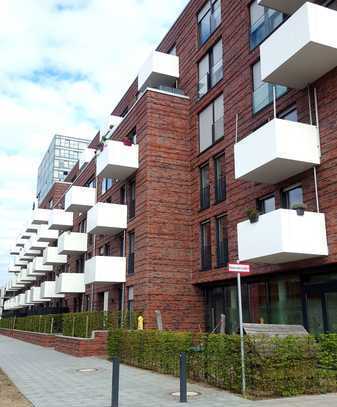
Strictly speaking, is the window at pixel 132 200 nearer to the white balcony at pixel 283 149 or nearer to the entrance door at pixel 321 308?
the white balcony at pixel 283 149

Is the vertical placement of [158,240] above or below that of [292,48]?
below

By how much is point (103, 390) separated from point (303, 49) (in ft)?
33.3

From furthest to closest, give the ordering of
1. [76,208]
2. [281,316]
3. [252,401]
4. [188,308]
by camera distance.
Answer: [76,208]
[188,308]
[281,316]
[252,401]

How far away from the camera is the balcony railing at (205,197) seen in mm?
20891

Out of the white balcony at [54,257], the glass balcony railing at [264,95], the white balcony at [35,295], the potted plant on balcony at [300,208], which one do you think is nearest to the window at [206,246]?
the glass balcony railing at [264,95]

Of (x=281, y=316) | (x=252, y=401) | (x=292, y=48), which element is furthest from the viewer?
(x=281, y=316)

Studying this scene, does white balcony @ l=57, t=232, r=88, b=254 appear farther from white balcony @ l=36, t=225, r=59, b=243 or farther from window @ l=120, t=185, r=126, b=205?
white balcony @ l=36, t=225, r=59, b=243

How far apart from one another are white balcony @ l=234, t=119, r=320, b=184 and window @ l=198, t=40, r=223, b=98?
6764mm

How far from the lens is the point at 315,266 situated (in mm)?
14203

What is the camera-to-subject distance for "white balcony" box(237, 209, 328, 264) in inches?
534

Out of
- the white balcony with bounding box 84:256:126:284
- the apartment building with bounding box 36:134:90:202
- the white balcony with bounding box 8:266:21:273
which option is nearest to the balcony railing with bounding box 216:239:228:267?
the white balcony with bounding box 84:256:126:284

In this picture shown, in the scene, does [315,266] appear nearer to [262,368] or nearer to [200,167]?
[262,368]

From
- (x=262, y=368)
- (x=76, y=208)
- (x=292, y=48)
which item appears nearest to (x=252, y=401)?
(x=262, y=368)

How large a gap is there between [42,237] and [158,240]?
2287cm
